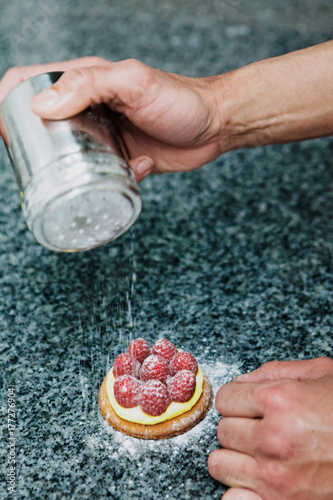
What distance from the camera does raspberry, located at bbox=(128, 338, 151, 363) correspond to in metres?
0.94

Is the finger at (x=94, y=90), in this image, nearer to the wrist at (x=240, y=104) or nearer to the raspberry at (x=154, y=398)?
the wrist at (x=240, y=104)

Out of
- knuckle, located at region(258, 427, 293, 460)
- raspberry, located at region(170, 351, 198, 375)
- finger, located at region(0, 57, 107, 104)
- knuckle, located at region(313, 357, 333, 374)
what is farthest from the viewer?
finger, located at region(0, 57, 107, 104)

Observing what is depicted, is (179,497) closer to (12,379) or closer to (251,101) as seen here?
(12,379)

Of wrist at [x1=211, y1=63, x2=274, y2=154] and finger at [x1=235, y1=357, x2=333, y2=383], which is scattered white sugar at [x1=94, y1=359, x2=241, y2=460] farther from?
wrist at [x1=211, y1=63, x2=274, y2=154]

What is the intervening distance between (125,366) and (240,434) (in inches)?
9.8

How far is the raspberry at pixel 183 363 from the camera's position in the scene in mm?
917

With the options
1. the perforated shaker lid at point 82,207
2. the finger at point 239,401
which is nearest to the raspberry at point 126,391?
the finger at point 239,401

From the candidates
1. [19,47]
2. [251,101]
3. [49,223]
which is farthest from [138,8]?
[49,223]

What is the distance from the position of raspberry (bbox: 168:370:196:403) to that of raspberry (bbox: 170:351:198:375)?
0.07ft

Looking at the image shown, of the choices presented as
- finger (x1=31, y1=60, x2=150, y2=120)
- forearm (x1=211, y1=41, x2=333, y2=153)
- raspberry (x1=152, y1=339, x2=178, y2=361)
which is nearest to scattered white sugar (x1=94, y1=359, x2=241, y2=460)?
raspberry (x1=152, y1=339, x2=178, y2=361)

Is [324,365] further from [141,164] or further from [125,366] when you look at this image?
[141,164]

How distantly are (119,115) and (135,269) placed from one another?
354mm

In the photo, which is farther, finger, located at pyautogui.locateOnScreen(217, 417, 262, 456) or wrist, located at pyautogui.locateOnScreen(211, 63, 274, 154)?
wrist, located at pyautogui.locateOnScreen(211, 63, 274, 154)

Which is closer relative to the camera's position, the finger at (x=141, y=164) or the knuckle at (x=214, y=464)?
the knuckle at (x=214, y=464)
